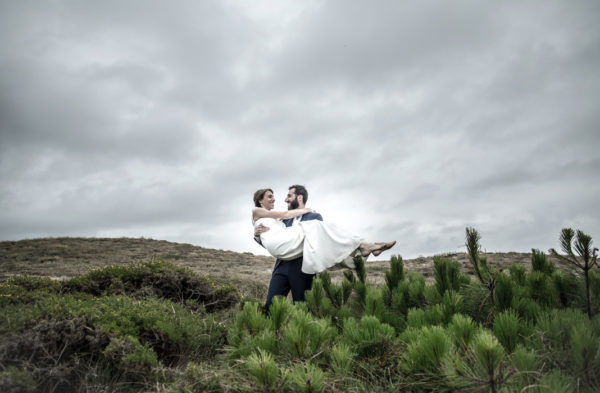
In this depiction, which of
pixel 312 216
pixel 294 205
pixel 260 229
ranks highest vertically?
pixel 294 205

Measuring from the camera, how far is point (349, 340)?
2039mm

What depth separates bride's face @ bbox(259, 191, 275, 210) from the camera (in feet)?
18.4

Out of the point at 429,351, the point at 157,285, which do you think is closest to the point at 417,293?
the point at 429,351

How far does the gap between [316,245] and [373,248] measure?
75 centimetres

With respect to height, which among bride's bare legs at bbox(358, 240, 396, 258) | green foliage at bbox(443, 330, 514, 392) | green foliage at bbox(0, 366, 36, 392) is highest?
bride's bare legs at bbox(358, 240, 396, 258)

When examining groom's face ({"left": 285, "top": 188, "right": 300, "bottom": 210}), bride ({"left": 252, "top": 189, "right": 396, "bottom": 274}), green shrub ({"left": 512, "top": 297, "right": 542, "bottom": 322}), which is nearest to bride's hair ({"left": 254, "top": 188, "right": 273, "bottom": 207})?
groom's face ({"left": 285, "top": 188, "right": 300, "bottom": 210})

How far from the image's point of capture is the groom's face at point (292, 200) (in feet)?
17.7

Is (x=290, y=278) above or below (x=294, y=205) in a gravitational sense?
below

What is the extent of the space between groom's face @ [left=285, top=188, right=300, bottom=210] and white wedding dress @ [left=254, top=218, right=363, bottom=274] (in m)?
0.61

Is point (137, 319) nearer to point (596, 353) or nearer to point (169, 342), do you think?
point (169, 342)

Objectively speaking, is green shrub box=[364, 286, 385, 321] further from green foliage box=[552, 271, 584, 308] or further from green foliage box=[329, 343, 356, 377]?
green foliage box=[552, 271, 584, 308]

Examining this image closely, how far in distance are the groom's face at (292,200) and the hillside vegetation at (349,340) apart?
1.65 meters

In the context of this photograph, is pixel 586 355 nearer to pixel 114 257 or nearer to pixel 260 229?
pixel 260 229

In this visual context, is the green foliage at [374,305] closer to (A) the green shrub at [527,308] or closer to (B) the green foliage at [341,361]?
(A) the green shrub at [527,308]
